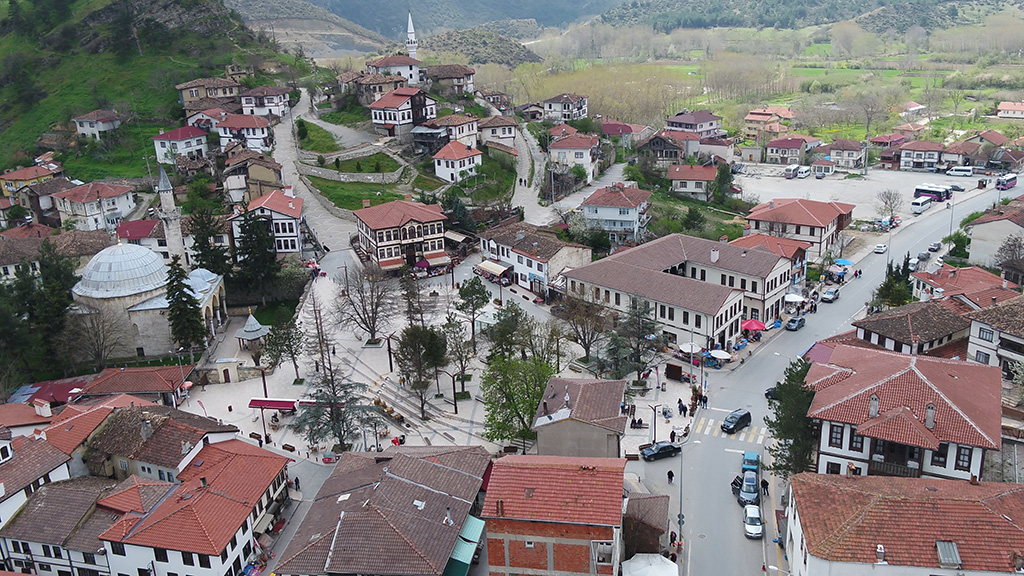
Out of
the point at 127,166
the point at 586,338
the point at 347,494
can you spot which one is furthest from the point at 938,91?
the point at 347,494

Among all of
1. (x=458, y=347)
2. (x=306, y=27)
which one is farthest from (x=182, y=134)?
(x=306, y=27)

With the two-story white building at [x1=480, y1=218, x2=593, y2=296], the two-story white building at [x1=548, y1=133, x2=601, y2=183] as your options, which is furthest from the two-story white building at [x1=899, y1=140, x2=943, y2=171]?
the two-story white building at [x1=480, y1=218, x2=593, y2=296]

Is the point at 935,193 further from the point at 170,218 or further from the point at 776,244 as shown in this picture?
the point at 170,218

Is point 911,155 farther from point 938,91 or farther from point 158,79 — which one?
point 158,79

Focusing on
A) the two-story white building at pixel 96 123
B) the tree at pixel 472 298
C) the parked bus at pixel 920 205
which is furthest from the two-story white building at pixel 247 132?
the parked bus at pixel 920 205

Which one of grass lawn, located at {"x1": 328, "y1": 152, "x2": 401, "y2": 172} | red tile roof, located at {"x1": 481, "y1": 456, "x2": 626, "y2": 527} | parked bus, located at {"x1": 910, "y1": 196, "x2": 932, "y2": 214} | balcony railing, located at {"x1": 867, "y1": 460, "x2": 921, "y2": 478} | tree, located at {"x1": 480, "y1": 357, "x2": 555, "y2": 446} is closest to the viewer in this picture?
red tile roof, located at {"x1": 481, "y1": 456, "x2": 626, "y2": 527}

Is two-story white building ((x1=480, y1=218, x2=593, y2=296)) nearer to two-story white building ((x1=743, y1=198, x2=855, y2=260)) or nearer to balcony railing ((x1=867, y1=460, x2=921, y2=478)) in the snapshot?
two-story white building ((x1=743, y1=198, x2=855, y2=260))
